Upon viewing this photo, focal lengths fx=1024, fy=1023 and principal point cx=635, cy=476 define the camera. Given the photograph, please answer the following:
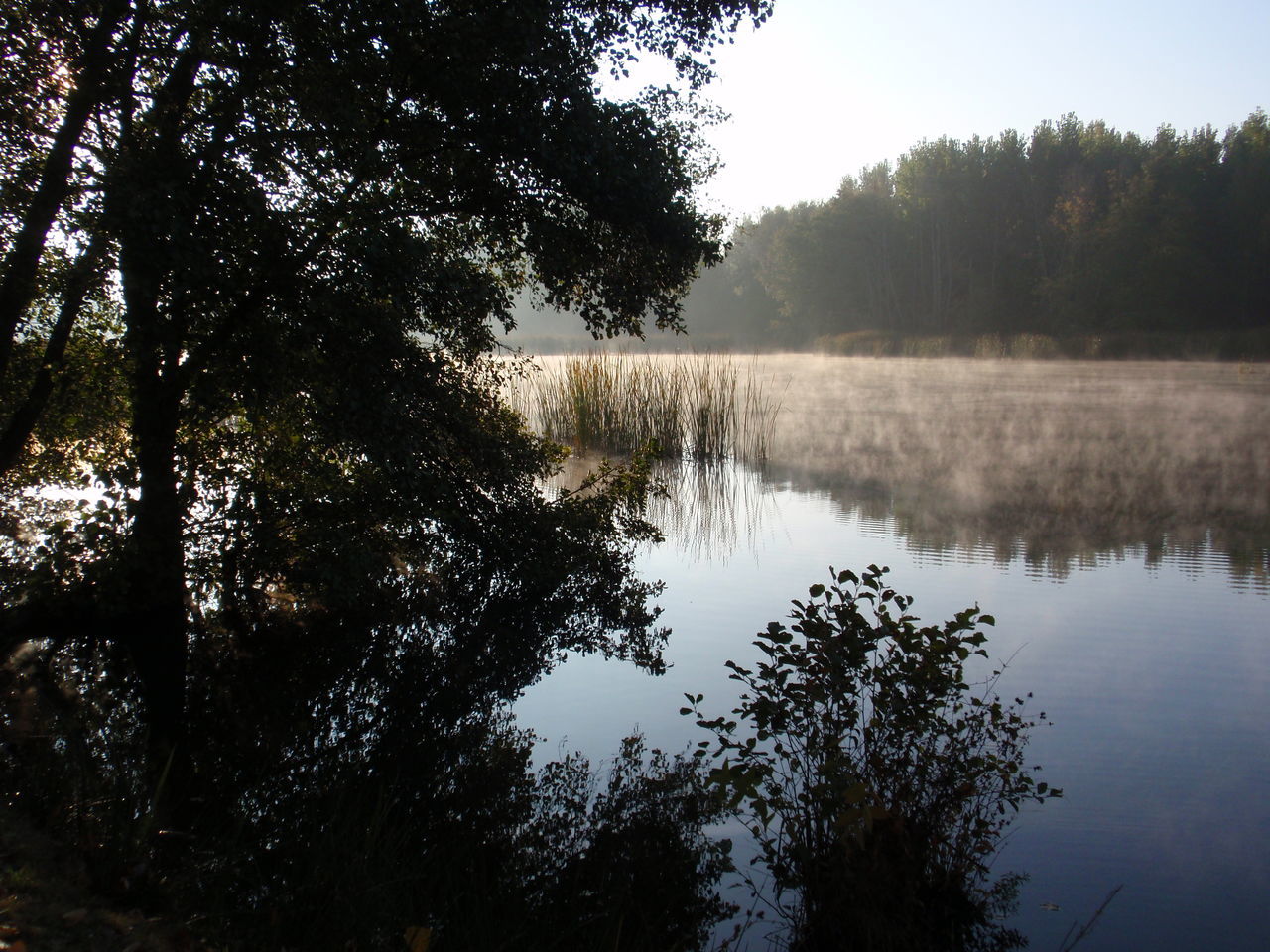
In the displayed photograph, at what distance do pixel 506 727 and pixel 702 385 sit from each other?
9.94 metres

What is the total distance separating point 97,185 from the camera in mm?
4414

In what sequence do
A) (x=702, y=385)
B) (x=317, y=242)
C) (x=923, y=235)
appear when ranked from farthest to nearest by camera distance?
(x=923, y=235) < (x=702, y=385) < (x=317, y=242)

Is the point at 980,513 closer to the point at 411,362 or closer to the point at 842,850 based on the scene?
the point at 411,362

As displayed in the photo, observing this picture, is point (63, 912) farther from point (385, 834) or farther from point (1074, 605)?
point (1074, 605)

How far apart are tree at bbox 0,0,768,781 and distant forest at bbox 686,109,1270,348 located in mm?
33328

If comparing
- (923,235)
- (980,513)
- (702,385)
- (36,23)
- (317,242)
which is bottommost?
(980,513)

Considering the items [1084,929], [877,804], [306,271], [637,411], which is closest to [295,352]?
[306,271]

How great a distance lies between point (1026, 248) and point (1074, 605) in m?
42.5

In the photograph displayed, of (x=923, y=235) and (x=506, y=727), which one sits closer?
(x=506, y=727)

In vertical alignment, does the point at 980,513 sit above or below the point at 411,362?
below

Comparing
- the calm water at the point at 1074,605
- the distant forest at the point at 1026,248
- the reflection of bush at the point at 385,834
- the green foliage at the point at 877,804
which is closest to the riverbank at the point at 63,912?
the reflection of bush at the point at 385,834

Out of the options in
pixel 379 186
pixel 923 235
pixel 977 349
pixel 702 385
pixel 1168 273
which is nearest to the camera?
pixel 379 186

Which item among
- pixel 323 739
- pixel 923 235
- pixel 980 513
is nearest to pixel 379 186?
pixel 323 739

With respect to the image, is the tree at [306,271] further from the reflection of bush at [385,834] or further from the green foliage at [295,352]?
the reflection of bush at [385,834]
